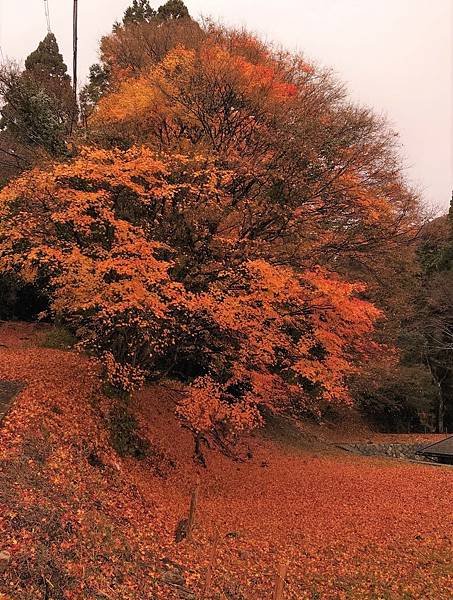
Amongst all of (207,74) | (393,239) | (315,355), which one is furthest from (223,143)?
(315,355)

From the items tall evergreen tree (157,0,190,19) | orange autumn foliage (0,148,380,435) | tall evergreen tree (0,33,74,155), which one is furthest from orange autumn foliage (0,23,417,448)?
tall evergreen tree (157,0,190,19)

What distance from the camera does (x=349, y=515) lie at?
12102 mm

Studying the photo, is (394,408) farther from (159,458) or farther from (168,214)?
(168,214)

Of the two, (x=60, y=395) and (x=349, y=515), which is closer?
(x=60, y=395)

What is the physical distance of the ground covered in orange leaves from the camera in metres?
5.68

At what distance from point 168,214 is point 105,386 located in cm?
508

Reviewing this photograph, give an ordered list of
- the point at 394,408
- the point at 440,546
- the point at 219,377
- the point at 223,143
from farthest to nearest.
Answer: the point at 394,408 → the point at 219,377 → the point at 223,143 → the point at 440,546

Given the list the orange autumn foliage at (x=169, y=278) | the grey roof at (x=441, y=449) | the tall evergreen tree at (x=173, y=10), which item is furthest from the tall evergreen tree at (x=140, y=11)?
the grey roof at (x=441, y=449)

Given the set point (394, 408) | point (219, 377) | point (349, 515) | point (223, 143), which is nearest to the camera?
point (349, 515)

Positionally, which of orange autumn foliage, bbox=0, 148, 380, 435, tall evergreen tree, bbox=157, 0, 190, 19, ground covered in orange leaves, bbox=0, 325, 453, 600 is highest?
tall evergreen tree, bbox=157, 0, 190, 19

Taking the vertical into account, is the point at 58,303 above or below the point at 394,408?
above

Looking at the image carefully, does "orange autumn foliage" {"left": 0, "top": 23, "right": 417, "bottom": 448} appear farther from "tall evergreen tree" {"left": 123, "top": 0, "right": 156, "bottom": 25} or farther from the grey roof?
"tall evergreen tree" {"left": 123, "top": 0, "right": 156, "bottom": 25}

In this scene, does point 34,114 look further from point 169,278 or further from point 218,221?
point 169,278

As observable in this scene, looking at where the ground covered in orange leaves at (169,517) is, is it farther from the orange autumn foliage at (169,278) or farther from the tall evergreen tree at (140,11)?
the tall evergreen tree at (140,11)
